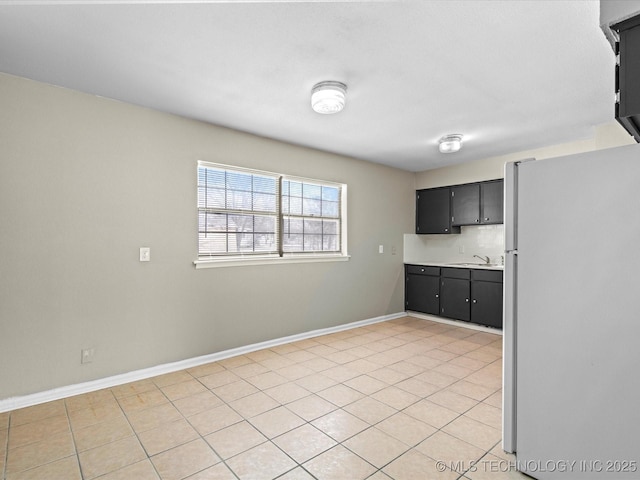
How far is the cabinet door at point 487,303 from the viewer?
15.2ft

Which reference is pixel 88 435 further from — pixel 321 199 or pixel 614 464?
pixel 321 199

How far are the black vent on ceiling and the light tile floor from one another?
185 cm

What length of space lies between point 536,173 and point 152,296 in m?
3.16

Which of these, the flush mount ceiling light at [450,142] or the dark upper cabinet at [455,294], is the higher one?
the flush mount ceiling light at [450,142]

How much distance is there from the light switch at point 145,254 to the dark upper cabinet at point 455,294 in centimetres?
405

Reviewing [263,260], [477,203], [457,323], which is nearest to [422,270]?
[457,323]

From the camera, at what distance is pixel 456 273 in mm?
5102

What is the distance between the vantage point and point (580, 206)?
5.51 ft

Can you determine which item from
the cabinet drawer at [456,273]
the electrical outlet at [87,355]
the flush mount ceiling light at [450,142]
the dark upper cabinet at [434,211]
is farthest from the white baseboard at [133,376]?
the flush mount ceiling light at [450,142]

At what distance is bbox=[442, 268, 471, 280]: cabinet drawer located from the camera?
4973 millimetres

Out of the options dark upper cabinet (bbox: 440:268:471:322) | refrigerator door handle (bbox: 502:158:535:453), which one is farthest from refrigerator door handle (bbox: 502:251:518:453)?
dark upper cabinet (bbox: 440:268:471:322)

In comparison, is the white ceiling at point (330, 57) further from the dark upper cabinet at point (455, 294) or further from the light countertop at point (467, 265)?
the dark upper cabinet at point (455, 294)

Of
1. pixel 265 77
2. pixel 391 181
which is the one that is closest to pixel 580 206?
pixel 265 77

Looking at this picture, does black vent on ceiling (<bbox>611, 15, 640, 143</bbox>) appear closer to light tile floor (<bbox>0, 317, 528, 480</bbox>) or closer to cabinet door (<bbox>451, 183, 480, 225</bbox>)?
light tile floor (<bbox>0, 317, 528, 480</bbox>)
